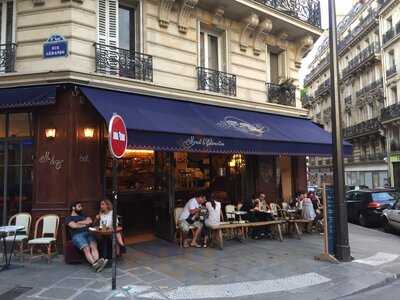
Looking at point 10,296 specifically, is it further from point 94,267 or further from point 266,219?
point 266,219

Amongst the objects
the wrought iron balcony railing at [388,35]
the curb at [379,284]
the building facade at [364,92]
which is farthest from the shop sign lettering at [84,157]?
the wrought iron balcony railing at [388,35]

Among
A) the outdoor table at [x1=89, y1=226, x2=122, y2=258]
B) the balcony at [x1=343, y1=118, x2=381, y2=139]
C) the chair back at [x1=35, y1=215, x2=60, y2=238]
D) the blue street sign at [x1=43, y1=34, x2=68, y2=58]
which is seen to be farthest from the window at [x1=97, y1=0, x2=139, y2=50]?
the balcony at [x1=343, y1=118, x2=381, y2=139]

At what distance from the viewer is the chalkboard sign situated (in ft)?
31.9

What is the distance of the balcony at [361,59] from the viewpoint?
131 ft

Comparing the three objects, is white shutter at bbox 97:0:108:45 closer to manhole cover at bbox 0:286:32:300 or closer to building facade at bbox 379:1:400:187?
manhole cover at bbox 0:286:32:300

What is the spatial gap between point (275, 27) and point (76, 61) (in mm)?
7733

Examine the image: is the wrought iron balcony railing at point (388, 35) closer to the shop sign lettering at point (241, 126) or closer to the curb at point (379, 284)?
the shop sign lettering at point (241, 126)

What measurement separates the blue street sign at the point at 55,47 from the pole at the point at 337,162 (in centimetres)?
604

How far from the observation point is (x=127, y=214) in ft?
39.5

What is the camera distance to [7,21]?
10656mm

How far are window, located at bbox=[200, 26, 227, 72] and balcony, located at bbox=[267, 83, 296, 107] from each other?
2.20 m

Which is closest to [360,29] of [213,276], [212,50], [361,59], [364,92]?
[361,59]

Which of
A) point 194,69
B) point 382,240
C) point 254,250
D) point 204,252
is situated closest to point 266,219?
point 254,250

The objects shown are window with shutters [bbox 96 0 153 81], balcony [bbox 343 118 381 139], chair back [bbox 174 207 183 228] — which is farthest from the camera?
balcony [bbox 343 118 381 139]
